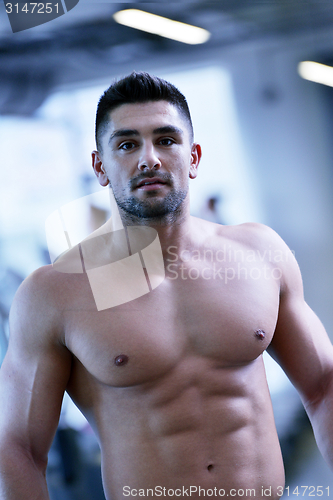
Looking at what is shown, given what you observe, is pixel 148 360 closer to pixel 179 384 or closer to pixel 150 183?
pixel 179 384

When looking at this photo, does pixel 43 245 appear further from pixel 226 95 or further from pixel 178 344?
pixel 226 95

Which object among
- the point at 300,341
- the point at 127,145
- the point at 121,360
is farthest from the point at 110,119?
the point at 300,341

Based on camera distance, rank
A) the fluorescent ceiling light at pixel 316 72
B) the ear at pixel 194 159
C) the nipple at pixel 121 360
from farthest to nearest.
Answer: the fluorescent ceiling light at pixel 316 72, the ear at pixel 194 159, the nipple at pixel 121 360

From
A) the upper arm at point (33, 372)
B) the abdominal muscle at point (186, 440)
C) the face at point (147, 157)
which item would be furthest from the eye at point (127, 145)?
the abdominal muscle at point (186, 440)

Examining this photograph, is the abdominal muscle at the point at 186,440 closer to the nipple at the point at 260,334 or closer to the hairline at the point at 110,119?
the nipple at the point at 260,334

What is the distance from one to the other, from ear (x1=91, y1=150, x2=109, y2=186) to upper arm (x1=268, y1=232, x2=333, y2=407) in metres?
0.35

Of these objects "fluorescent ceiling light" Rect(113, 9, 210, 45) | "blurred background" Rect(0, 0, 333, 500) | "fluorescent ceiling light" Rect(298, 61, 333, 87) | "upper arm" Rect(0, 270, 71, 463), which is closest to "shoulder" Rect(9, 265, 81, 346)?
"upper arm" Rect(0, 270, 71, 463)

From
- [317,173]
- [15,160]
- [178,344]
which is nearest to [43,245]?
[15,160]

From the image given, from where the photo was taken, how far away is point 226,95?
79 cm

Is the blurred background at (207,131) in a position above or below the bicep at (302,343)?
above

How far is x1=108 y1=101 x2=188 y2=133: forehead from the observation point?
0.61 metres

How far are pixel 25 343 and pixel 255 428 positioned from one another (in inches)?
15.8

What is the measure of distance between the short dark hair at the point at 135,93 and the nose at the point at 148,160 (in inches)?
3.4

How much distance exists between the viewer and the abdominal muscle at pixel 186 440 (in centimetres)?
61
